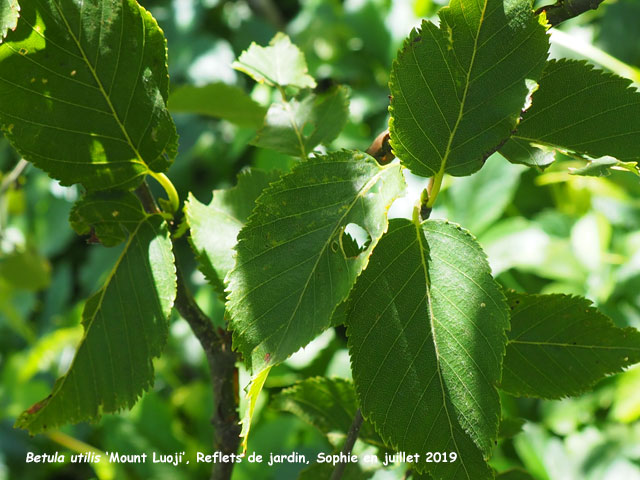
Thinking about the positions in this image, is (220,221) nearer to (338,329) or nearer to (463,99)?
(463,99)

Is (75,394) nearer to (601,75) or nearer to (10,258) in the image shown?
(601,75)

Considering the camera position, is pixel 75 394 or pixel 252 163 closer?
pixel 75 394

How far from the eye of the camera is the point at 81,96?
0.42 meters

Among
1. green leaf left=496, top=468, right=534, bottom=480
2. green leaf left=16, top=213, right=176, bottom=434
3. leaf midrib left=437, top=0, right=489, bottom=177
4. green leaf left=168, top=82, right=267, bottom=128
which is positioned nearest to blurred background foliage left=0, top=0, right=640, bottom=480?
green leaf left=168, top=82, right=267, bottom=128

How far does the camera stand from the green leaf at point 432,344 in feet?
1.20

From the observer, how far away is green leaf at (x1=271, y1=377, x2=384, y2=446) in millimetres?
567

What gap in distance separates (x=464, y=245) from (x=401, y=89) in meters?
0.10

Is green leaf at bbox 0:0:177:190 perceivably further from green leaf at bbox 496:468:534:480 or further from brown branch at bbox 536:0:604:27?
green leaf at bbox 496:468:534:480

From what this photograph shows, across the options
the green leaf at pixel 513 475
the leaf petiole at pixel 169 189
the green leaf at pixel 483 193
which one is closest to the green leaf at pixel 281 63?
the leaf petiole at pixel 169 189

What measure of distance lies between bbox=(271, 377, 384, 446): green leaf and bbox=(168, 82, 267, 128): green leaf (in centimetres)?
31

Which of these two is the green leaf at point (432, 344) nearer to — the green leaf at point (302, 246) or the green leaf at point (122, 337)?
the green leaf at point (302, 246)

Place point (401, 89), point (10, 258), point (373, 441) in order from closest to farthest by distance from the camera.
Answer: point (401, 89), point (373, 441), point (10, 258)

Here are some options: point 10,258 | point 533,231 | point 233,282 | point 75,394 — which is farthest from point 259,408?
point 233,282

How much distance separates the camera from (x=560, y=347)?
19.2 inches
